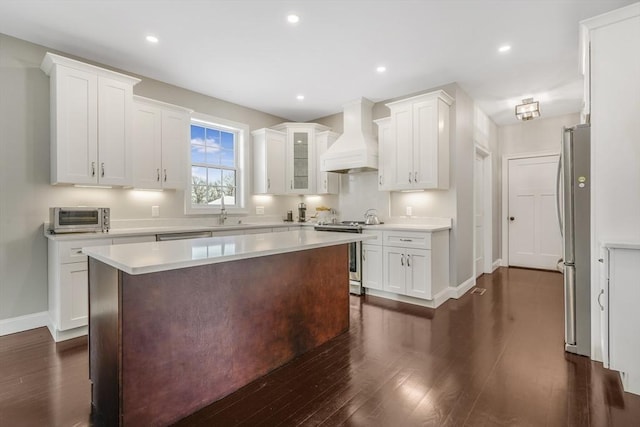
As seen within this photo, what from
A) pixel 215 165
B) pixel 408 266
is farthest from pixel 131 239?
pixel 408 266

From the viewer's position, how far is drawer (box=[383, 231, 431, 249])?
360 centimetres

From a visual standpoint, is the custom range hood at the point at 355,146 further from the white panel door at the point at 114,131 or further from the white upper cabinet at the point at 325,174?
the white panel door at the point at 114,131

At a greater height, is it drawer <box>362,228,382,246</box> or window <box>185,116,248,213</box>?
window <box>185,116,248,213</box>

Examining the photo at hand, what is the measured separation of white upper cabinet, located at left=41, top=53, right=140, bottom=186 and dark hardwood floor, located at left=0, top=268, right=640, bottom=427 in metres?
1.59

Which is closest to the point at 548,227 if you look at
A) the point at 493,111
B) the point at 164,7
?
the point at 493,111

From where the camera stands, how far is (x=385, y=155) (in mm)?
4410

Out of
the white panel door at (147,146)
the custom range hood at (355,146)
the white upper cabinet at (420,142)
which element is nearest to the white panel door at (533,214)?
the white upper cabinet at (420,142)

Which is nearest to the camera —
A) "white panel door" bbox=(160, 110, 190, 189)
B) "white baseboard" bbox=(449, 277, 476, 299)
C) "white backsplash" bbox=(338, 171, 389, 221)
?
"white panel door" bbox=(160, 110, 190, 189)

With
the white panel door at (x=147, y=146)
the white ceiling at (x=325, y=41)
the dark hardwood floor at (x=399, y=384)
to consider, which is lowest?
the dark hardwood floor at (x=399, y=384)

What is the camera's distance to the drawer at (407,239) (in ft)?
11.8

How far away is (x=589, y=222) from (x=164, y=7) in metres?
3.78

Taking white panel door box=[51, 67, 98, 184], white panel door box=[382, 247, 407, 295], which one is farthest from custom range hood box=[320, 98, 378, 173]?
white panel door box=[51, 67, 98, 184]

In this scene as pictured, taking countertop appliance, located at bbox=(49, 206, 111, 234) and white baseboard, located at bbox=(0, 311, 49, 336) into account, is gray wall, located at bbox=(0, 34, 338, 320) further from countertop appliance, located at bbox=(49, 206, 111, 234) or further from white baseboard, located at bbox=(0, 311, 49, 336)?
countertop appliance, located at bbox=(49, 206, 111, 234)

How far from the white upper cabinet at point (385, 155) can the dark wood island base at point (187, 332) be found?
91.4 inches
